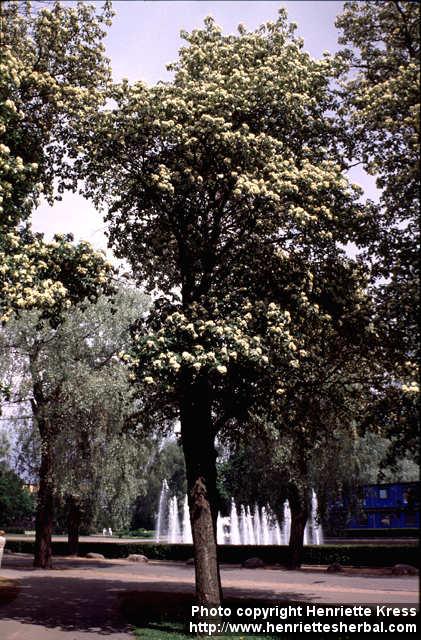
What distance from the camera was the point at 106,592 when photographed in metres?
22.5

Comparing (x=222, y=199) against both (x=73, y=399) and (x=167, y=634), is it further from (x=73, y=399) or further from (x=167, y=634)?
(x=73, y=399)

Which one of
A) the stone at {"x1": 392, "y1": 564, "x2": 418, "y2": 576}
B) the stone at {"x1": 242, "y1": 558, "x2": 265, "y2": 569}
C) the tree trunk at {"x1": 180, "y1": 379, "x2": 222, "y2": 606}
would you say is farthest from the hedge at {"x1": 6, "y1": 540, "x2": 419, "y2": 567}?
the tree trunk at {"x1": 180, "y1": 379, "x2": 222, "y2": 606}

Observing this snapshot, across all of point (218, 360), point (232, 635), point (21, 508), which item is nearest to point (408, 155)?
point (218, 360)

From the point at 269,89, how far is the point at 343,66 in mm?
2712

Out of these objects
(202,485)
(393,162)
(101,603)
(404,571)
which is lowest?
(404,571)

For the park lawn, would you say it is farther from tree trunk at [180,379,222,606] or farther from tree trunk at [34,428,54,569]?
tree trunk at [180,379,222,606]

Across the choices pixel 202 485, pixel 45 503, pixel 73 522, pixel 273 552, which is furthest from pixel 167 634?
pixel 73 522

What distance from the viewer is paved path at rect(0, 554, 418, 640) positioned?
14.6 meters

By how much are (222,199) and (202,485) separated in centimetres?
769

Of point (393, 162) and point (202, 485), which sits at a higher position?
point (393, 162)

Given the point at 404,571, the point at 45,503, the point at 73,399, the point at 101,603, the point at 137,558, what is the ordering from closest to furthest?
the point at 101,603 < the point at 73,399 < the point at 404,571 < the point at 45,503 < the point at 137,558

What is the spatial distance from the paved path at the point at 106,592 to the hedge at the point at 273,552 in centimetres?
451

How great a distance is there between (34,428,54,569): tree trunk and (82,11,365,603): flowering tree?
1752 centimetres

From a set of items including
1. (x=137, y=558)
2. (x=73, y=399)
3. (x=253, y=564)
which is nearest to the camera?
(x=73, y=399)
